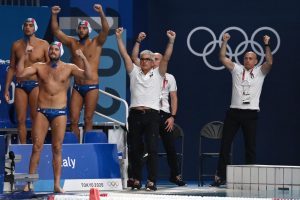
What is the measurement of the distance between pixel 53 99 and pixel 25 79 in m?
1.08

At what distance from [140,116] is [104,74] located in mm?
3688

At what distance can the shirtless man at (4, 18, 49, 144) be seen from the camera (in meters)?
14.8

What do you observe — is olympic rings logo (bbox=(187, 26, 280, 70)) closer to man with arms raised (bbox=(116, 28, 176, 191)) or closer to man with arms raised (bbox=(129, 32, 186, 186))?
man with arms raised (bbox=(129, 32, 186, 186))

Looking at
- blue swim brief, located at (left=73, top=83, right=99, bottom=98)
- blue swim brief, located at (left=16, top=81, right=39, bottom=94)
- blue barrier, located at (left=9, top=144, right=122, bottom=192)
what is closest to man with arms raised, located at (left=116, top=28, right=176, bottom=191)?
blue barrier, located at (left=9, top=144, right=122, bottom=192)

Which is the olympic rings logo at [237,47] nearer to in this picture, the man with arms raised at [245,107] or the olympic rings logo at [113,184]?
the man with arms raised at [245,107]

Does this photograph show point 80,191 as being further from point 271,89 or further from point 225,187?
point 271,89

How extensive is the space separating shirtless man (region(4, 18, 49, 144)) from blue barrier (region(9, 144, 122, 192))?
44 centimetres

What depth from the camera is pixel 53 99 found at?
13844 millimetres

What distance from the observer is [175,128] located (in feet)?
55.4

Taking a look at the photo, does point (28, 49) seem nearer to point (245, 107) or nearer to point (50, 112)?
point (50, 112)

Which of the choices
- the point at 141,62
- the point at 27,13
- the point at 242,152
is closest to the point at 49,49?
the point at 141,62

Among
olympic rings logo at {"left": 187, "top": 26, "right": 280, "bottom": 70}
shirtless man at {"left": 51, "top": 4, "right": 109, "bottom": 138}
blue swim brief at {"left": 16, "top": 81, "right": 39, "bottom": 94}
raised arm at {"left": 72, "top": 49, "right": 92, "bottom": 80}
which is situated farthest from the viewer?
olympic rings logo at {"left": 187, "top": 26, "right": 280, "bottom": 70}

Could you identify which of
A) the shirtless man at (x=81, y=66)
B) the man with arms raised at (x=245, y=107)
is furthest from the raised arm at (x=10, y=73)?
the man with arms raised at (x=245, y=107)

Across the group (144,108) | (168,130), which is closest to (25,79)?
(144,108)
